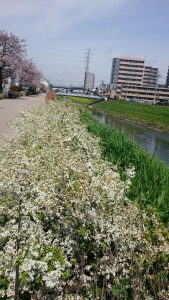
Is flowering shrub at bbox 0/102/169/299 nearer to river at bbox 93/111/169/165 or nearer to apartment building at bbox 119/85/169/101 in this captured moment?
river at bbox 93/111/169/165

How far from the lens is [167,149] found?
3234 cm

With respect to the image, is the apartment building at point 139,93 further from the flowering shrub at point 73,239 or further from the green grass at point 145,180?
the flowering shrub at point 73,239

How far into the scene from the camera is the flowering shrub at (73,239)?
169 inches

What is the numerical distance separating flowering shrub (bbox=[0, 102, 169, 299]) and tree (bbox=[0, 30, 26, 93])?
6116cm

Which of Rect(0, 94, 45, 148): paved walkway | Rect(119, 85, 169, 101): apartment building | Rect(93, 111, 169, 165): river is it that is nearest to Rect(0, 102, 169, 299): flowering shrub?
Rect(0, 94, 45, 148): paved walkway

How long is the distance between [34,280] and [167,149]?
94.9 ft

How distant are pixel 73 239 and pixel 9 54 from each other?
212ft

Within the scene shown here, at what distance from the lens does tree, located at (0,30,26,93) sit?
213ft

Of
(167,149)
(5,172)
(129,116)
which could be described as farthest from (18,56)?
(5,172)

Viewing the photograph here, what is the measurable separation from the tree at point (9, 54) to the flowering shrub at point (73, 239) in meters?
61.2

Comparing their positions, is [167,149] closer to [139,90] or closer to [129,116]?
[129,116]

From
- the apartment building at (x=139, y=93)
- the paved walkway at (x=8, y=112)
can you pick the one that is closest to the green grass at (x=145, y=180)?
A: the paved walkway at (x=8, y=112)

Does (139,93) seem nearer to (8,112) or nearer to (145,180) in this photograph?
(8,112)

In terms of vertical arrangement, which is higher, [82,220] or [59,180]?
[59,180]
